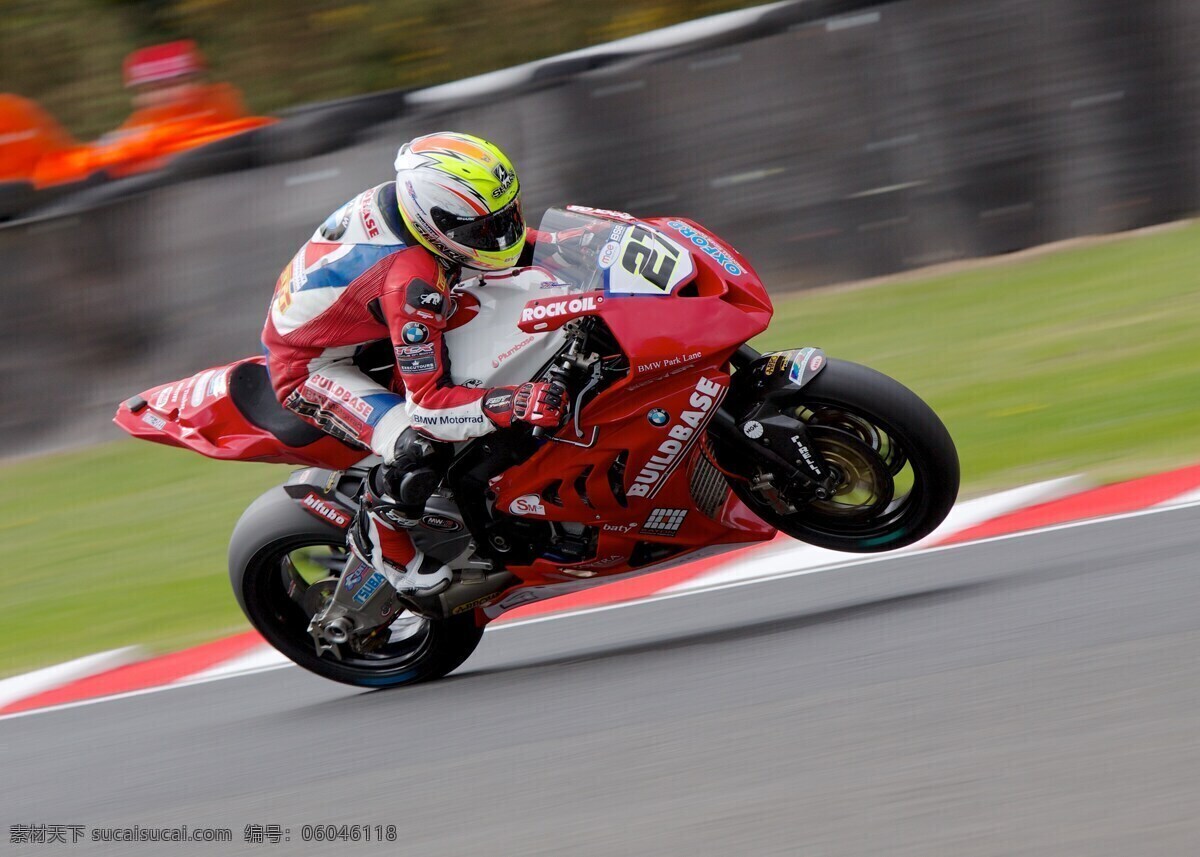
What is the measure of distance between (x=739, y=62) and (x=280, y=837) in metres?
5.25

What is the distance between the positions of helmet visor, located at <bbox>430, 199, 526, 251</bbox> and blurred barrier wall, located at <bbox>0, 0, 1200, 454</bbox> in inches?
147

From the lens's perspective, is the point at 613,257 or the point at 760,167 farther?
the point at 760,167

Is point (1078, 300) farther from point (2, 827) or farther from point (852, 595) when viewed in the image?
point (2, 827)

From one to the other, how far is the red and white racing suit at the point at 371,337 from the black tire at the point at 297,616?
30cm

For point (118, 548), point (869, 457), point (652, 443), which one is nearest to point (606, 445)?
point (652, 443)

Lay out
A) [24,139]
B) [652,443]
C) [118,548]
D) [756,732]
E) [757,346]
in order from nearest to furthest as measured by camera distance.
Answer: [756,732], [652,443], [118,548], [757,346], [24,139]

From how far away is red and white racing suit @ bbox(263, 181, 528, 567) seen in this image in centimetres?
428

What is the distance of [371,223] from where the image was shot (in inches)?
173

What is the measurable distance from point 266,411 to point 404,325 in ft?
2.46

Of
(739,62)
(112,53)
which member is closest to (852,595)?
(739,62)

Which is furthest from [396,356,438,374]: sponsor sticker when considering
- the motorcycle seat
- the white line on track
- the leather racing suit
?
the white line on track

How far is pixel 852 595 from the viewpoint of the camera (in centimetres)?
473

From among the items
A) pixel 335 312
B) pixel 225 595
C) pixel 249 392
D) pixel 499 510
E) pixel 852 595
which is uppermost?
pixel 335 312

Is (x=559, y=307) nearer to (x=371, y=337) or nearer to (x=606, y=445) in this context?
(x=606, y=445)
